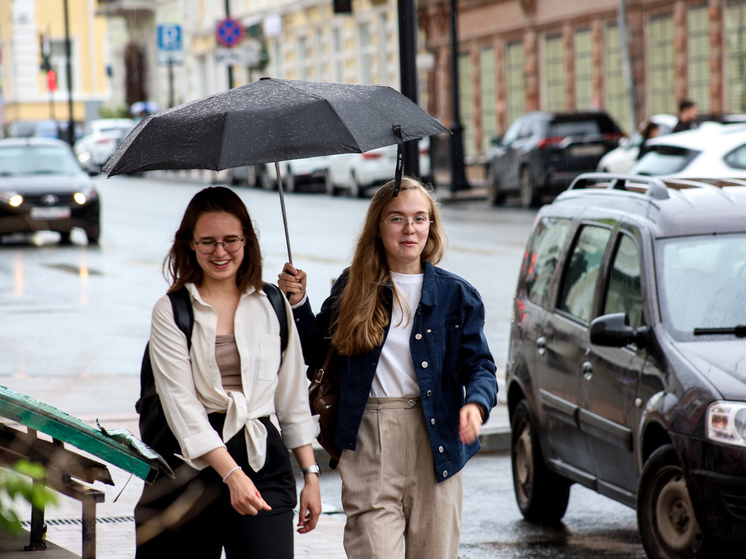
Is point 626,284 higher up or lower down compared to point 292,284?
lower down

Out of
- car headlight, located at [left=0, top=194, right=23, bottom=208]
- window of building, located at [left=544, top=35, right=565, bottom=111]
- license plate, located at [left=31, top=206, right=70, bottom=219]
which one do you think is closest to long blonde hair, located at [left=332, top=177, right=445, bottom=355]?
car headlight, located at [left=0, top=194, right=23, bottom=208]

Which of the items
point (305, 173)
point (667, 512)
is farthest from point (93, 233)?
point (667, 512)

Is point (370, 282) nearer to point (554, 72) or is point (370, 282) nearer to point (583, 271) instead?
point (583, 271)

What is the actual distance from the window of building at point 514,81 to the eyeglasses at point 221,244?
35.7m

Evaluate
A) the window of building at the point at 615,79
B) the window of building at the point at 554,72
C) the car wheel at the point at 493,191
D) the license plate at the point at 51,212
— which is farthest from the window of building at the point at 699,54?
the license plate at the point at 51,212

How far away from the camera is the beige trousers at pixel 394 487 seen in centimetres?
397

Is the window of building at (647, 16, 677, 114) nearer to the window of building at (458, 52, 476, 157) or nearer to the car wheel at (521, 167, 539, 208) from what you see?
the car wheel at (521, 167, 539, 208)

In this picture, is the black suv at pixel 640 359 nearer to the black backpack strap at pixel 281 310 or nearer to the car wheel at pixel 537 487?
the car wheel at pixel 537 487

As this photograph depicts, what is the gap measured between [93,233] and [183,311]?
18.7 metres

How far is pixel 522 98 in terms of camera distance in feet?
129

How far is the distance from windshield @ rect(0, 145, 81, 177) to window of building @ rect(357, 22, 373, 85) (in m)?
25.1

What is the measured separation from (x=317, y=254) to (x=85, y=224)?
4.43m

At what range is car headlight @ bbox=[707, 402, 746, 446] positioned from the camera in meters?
4.93

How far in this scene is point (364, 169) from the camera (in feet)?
106
